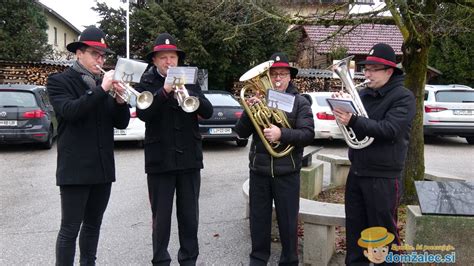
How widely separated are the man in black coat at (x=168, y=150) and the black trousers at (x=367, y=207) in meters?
1.27

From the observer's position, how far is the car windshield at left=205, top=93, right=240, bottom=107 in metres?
11.0

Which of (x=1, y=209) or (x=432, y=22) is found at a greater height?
(x=432, y=22)

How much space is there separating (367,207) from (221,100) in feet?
26.6

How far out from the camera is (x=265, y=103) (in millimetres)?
3643

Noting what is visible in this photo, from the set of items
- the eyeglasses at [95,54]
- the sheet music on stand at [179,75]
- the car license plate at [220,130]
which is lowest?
the car license plate at [220,130]

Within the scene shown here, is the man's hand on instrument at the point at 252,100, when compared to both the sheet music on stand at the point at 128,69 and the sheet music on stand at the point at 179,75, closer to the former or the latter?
the sheet music on stand at the point at 179,75

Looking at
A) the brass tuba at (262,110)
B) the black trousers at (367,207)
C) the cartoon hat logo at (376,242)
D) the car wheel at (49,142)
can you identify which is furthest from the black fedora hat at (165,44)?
the car wheel at (49,142)

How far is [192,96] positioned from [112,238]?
7.64ft

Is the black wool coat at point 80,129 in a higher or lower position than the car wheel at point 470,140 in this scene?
higher

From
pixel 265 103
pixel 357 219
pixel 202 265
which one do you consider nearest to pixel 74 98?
pixel 265 103

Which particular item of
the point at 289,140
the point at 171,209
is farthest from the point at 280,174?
the point at 171,209

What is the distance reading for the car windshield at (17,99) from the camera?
33.2ft

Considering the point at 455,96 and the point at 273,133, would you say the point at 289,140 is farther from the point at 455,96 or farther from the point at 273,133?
the point at 455,96

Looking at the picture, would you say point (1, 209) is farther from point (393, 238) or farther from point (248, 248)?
point (393, 238)
